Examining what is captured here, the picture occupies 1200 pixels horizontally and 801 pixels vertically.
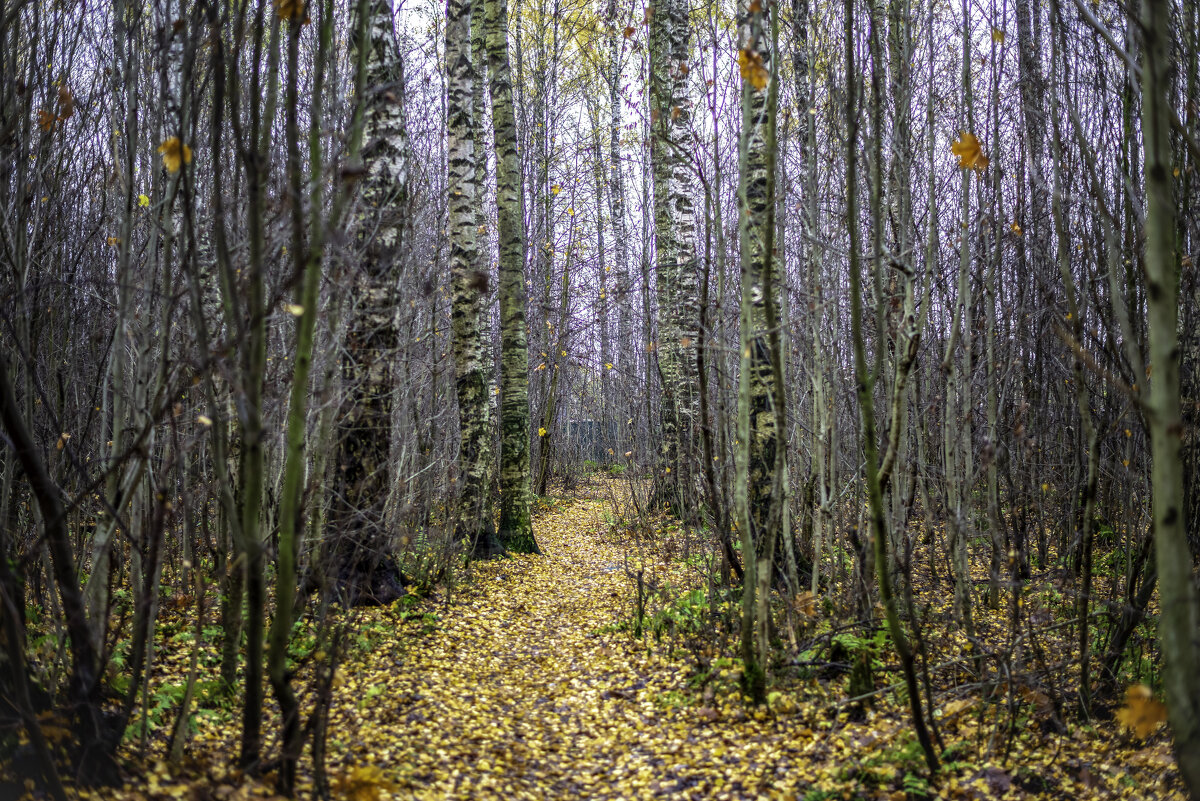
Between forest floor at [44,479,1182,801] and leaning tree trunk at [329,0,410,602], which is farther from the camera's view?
leaning tree trunk at [329,0,410,602]

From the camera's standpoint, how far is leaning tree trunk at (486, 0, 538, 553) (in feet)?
25.1

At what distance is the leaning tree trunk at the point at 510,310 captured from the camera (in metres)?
7.66

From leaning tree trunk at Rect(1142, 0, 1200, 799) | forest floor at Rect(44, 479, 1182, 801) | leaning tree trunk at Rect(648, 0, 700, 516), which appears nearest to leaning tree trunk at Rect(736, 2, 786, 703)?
forest floor at Rect(44, 479, 1182, 801)

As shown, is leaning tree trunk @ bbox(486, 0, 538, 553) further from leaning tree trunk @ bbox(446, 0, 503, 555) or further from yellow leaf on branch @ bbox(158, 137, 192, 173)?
yellow leaf on branch @ bbox(158, 137, 192, 173)

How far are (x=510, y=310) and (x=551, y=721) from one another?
15.1 feet

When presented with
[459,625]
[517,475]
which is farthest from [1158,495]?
[517,475]

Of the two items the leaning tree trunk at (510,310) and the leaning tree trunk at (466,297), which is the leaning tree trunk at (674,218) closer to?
the leaning tree trunk at (510,310)

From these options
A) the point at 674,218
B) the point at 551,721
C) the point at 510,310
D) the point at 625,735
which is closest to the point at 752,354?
the point at 625,735

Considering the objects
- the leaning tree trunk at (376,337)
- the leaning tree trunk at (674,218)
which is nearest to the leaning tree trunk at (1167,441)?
the leaning tree trunk at (376,337)

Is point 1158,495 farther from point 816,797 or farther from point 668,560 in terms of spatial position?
point 668,560

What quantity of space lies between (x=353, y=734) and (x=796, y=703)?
2.21 metres

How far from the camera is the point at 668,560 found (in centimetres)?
650

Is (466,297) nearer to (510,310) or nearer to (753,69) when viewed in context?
(510,310)

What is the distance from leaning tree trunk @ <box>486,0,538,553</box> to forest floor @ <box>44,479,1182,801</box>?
97.2 inches
